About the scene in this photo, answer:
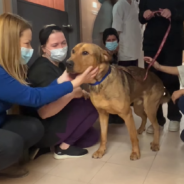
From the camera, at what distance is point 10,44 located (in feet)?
5.16

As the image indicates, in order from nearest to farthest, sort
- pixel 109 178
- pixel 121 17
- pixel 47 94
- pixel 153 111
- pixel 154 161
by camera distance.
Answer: pixel 47 94 → pixel 109 178 → pixel 154 161 → pixel 153 111 → pixel 121 17

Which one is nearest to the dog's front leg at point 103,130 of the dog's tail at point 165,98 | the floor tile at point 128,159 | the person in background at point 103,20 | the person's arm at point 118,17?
the floor tile at point 128,159

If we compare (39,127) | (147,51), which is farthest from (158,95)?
(39,127)

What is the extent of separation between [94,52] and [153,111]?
875mm

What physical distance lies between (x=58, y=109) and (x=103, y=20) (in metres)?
1.73

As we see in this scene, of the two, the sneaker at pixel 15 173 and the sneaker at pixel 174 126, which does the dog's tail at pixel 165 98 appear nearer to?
the sneaker at pixel 174 126

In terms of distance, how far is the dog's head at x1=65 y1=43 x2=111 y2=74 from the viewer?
5.74 ft

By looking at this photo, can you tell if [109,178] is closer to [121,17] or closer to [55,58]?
[55,58]

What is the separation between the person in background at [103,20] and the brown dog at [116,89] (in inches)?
43.2

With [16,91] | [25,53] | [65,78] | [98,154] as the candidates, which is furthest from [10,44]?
[98,154]

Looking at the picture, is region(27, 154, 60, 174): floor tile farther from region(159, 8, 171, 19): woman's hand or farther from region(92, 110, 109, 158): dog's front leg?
region(159, 8, 171, 19): woman's hand

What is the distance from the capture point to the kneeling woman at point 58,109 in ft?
6.44

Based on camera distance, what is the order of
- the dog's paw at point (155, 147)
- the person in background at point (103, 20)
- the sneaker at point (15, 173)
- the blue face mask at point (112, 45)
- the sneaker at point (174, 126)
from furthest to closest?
the person in background at point (103, 20), the blue face mask at point (112, 45), the sneaker at point (174, 126), the dog's paw at point (155, 147), the sneaker at point (15, 173)

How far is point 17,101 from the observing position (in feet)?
5.21
